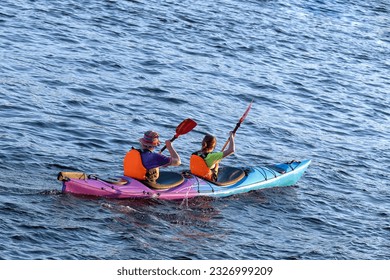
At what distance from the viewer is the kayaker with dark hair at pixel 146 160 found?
1293cm

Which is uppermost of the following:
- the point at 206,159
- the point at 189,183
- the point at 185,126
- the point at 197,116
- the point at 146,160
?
the point at 185,126

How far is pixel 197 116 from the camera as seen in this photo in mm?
17844

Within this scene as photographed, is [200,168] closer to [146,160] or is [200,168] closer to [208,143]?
[208,143]

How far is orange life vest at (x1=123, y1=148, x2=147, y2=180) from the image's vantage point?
13.0 meters

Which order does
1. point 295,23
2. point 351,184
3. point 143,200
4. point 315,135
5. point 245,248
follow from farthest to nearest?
point 295,23 < point 315,135 < point 351,184 < point 143,200 < point 245,248

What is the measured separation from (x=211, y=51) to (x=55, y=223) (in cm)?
1194

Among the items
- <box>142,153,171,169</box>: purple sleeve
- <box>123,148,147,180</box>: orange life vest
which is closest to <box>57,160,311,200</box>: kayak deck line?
<box>123,148,147,180</box>: orange life vest

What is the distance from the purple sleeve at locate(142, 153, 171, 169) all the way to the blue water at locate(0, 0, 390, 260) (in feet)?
1.87

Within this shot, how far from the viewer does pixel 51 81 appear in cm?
1812

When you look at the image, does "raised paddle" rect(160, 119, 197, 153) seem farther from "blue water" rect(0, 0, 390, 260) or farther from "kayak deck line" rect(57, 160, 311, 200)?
"blue water" rect(0, 0, 390, 260)

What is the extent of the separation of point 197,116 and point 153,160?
499 centimetres

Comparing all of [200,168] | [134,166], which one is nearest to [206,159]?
[200,168]
